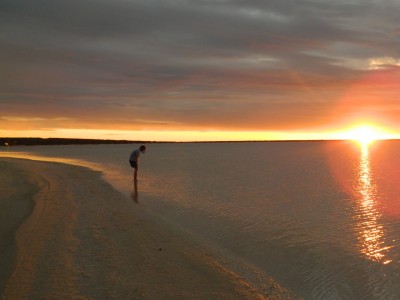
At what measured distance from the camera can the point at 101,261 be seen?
917 centimetres

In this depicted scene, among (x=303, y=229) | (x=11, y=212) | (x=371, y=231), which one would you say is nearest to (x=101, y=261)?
(x=11, y=212)

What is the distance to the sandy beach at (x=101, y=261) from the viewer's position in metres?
7.59

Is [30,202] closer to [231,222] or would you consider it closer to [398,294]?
[231,222]

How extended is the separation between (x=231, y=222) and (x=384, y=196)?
13650 millimetres

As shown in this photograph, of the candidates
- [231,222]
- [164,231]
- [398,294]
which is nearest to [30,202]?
[164,231]

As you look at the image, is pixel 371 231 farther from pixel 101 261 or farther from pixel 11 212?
pixel 11 212

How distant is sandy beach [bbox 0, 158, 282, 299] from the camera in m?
7.59

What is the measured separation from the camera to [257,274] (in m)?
9.96

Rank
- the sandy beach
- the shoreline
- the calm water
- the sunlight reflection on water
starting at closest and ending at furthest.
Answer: the sandy beach → the shoreline → the calm water → the sunlight reflection on water

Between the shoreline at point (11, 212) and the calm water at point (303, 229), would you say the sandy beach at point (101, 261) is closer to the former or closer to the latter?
the shoreline at point (11, 212)

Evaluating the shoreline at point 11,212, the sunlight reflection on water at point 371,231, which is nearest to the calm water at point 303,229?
the sunlight reflection on water at point 371,231

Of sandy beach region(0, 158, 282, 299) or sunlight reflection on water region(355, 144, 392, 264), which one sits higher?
sandy beach region(0, 158, 282, 299)

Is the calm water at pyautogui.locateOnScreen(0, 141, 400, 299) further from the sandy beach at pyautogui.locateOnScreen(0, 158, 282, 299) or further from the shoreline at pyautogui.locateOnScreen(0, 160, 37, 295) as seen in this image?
the shoreline at pyautogui.locateOnScreen(0, 160, 37, 295)

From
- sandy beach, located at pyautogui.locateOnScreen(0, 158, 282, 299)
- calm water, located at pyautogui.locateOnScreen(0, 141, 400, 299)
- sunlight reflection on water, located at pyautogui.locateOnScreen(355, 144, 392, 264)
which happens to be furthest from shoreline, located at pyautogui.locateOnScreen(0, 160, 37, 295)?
sunlight reflection on water, located at pyautogui.locateOnScreen(355, 144, 392, 264)
